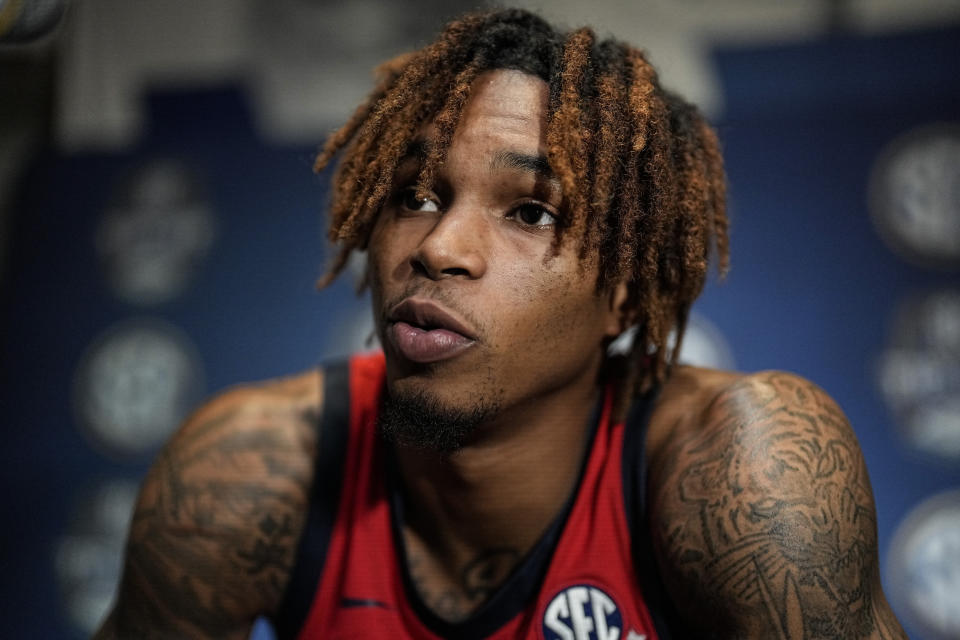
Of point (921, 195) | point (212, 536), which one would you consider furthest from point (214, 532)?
point (921, 195)

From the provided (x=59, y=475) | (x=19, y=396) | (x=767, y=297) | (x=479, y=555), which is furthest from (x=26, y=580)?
(x=767, y=297)

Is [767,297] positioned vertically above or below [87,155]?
below

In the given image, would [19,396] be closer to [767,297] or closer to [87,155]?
[87,155]

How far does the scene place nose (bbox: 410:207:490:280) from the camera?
1.14m

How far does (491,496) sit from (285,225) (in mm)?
1803

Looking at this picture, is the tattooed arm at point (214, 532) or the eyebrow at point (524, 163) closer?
the eyebrow at point (524, 163)

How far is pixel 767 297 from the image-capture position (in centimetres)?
254

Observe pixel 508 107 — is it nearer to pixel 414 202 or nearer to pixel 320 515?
pixel 414 202

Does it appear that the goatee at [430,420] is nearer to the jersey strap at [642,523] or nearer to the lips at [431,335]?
the lips at [431,335]

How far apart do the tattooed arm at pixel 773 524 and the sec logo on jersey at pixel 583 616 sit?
0.10 m

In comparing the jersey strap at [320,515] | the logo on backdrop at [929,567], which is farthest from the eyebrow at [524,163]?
the logo on backdrop at [929,567]

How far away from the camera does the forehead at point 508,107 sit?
1.23 meters

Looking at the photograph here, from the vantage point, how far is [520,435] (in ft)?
4.39

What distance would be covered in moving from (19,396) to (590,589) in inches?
97.1
